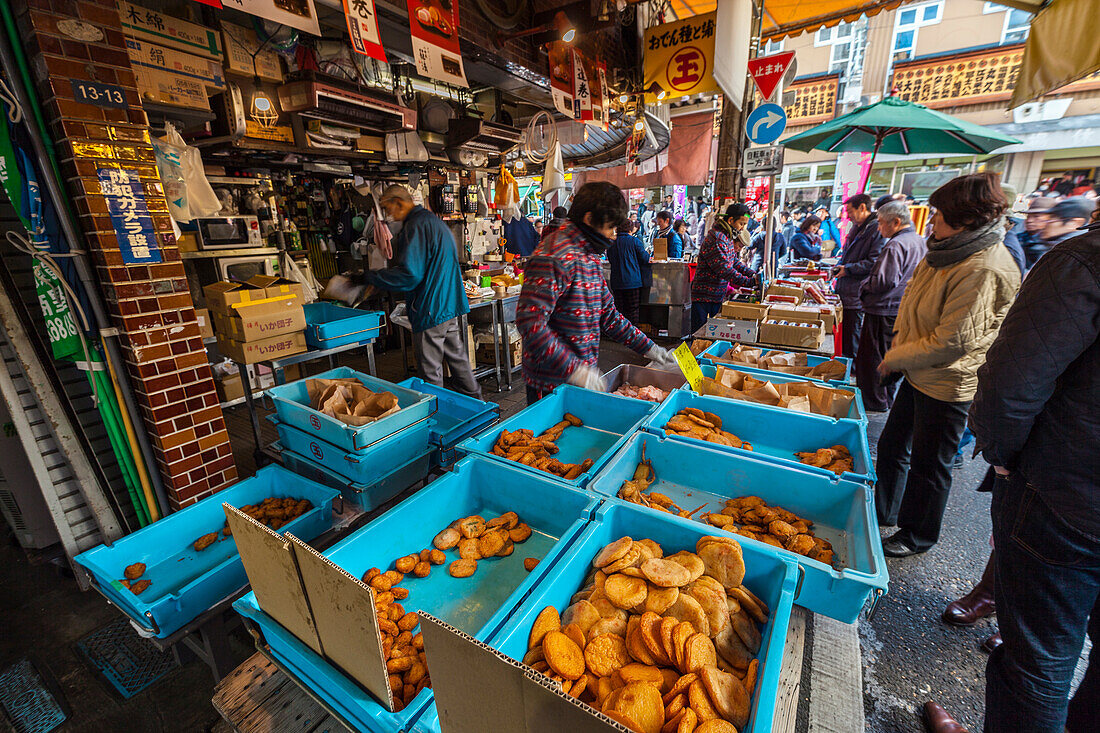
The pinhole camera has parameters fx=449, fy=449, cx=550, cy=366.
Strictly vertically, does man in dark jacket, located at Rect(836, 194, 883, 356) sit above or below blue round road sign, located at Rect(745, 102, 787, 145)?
Answer: below

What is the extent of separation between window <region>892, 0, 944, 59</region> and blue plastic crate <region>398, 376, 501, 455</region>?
18.3 metres

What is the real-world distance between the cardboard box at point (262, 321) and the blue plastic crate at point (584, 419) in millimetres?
2218

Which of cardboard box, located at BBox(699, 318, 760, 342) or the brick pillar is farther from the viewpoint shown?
cardboard box, located at BBox(699, 318, 760, 342)

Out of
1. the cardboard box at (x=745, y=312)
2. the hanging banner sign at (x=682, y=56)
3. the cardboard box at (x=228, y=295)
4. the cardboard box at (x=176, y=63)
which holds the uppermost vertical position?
the hanging banner sign at (x=682, y=56)

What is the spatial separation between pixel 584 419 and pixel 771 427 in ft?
3.25

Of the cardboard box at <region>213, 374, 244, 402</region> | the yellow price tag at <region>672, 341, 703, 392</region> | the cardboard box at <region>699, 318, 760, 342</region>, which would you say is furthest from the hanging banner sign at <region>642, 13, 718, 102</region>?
the cardboard box at <region>213, 374, 244, 402</region>

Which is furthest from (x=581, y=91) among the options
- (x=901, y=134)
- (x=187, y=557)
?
(x=187, y=557)

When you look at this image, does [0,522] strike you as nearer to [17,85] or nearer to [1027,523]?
[17,85]

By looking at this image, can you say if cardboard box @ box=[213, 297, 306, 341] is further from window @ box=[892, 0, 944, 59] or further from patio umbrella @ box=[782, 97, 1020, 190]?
window @ box=[892, 0, 944, 59]

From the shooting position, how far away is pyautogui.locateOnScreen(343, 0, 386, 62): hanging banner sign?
9.33 feet

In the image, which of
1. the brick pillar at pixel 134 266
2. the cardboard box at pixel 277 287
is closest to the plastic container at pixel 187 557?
the brick pillar at pixel 134 266

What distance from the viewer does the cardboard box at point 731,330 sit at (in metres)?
3.93

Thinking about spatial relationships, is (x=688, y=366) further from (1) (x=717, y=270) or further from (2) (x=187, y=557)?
(1) (x=717, y=270)

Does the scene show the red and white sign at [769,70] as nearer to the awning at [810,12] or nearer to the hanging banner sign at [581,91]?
the awning at [810,12]
